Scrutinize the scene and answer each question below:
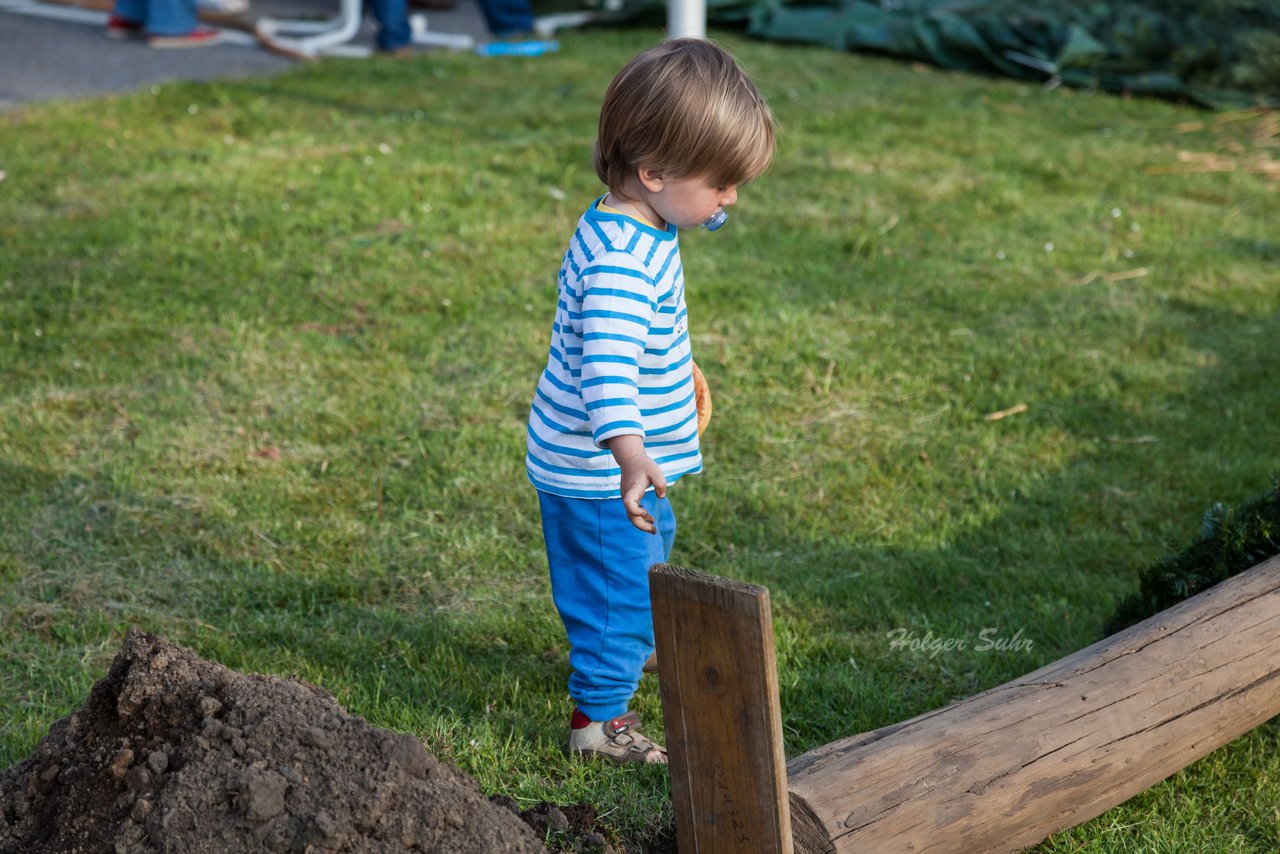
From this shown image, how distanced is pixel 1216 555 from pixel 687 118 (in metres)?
1.68

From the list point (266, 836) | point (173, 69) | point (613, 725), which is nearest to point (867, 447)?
point (613, 725)

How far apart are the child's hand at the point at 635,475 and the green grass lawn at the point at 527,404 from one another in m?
0.62

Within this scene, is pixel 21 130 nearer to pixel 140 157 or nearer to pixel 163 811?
pixel 140 157

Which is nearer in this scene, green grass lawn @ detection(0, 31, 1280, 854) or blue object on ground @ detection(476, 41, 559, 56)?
green grass lawn @ detection(0, 31, 1280, 854)

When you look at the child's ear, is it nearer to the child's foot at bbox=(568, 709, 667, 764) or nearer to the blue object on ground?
the child's foot at bbox=(568, 709, 667, 764)

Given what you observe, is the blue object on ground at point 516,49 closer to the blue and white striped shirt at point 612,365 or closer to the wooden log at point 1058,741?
the blue and white striped shirt at point 612,365

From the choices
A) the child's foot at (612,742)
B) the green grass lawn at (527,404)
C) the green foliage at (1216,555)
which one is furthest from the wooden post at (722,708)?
the green foliage at (1216,555)

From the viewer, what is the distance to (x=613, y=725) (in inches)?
108

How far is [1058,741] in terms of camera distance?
7.69ft

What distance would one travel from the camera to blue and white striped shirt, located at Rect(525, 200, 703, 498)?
236cm

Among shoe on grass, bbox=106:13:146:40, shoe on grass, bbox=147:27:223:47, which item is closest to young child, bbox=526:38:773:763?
shoe on grass, bbox=147:27:223:47

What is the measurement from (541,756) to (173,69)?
7.51m

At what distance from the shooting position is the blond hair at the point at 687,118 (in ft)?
7.61

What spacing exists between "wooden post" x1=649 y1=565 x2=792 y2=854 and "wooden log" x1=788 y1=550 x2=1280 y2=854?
102 mm
